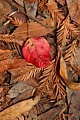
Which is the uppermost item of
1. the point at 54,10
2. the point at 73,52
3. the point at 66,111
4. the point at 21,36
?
the point at 54,10

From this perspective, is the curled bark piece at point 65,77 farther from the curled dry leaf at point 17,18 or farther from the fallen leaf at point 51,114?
the curled dry leaf at point 17,18

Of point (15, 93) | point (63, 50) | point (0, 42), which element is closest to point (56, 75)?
point (63, 50)

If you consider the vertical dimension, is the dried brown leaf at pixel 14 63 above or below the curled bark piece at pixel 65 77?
above

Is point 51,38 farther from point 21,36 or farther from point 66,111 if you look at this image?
point 66,111

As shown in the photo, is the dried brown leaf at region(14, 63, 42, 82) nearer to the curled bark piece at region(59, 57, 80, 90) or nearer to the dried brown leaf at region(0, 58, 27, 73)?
the dried brown leaf at region(0, 58, 27, 73)

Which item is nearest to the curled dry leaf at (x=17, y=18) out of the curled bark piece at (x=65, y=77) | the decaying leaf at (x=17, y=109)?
the curled bark piece at (x=65, y=77)

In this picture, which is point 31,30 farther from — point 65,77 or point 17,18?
point 65,77

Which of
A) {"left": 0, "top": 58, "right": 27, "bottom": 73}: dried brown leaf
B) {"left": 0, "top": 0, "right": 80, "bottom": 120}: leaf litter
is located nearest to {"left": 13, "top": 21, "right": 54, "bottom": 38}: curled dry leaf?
{"left": 0, "top": 0, "right": 80, "bottom": 120}: leaf litter
